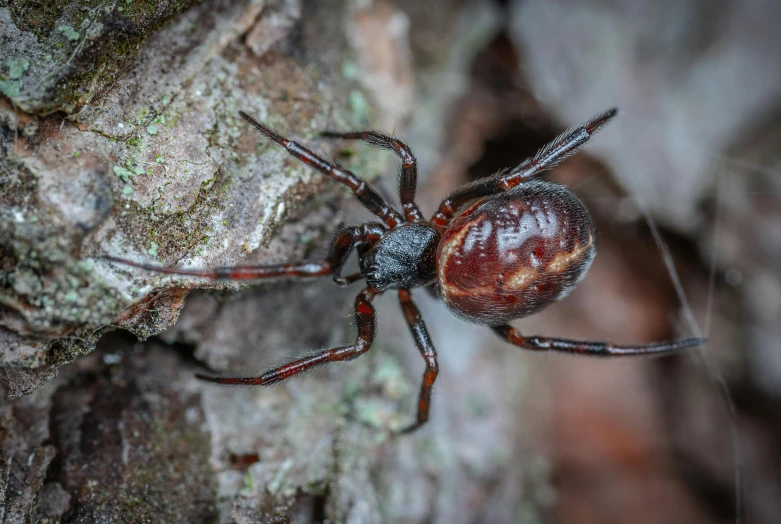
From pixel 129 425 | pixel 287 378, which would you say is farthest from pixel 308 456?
pixel 129 425

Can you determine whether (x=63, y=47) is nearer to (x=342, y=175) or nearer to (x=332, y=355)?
(x=342, y=175)

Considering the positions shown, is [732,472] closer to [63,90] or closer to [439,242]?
[439,242]

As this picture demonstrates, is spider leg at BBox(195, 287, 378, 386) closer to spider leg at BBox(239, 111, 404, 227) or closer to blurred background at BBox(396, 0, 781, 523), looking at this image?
spider leg at BBox(239, 111, 404, 227)

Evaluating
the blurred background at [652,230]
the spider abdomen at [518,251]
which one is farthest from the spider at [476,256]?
the blurred background at [652,230]

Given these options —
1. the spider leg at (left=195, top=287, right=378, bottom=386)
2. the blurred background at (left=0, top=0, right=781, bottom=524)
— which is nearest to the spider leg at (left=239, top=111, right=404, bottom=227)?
the blurred background at (left=0, top=0, right=781, bottom=524)

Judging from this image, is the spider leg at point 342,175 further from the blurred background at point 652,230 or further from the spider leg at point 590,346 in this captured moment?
the spider leg at point 590,346

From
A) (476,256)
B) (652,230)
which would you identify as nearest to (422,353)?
(476,256)
